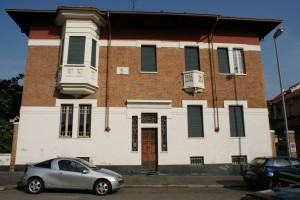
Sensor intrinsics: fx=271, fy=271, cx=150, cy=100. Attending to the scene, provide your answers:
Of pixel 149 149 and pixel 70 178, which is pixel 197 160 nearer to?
pixel 149 149

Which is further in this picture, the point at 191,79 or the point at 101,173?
the point at 191,79

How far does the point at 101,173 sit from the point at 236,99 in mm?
10409

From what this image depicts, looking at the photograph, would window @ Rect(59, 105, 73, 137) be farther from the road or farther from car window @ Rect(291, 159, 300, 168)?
car window @ Rect(291, 159, 300, 168)

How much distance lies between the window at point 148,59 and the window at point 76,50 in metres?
3.82

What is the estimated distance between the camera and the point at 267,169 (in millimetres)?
11500

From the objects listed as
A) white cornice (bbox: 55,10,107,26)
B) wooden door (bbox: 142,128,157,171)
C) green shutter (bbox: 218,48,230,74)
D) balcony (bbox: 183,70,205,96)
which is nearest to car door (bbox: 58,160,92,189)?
wooden door (bbox: 142,128,157,171)

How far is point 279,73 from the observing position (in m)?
15.5

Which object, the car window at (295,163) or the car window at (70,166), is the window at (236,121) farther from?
the car window at (70,166)

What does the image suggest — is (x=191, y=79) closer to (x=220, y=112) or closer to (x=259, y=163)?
(x=220, y=112)

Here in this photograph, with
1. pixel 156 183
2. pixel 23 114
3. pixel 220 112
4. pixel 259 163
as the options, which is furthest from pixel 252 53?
pixel 23 114

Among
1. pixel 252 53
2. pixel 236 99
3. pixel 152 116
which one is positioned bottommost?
pixel 152 116

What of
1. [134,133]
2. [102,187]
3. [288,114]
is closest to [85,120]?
[134,133]

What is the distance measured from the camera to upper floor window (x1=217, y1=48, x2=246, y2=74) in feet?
58.7

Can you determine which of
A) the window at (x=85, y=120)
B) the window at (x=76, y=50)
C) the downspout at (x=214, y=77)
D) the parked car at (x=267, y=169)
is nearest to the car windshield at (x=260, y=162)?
the parked car at (x=267, y=169)
